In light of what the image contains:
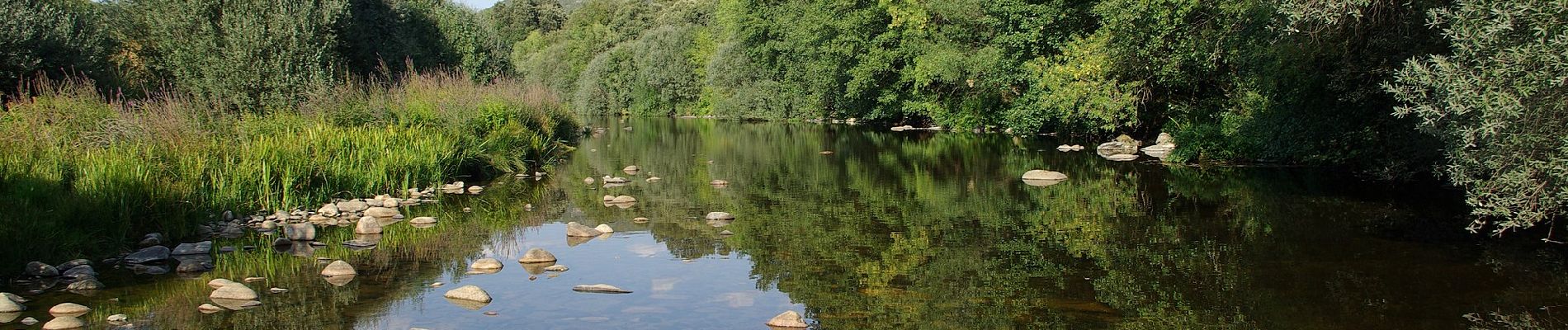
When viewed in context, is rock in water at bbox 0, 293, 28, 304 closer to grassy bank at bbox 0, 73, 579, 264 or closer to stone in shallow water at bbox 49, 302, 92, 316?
stone in shallow water at bbox 49, 302, 92, 316

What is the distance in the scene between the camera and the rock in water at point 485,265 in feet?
34.0

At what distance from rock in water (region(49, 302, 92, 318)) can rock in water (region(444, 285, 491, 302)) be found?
2.67 m

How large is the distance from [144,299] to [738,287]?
499 centimetres

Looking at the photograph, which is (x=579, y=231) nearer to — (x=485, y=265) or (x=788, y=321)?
(x=485, y=265)

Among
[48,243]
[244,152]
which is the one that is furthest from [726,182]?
[48,243]

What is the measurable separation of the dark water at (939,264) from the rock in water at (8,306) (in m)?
0.11

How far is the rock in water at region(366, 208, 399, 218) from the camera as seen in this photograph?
14.0 meters

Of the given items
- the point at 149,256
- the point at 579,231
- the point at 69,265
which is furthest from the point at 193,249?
the point at 579,231

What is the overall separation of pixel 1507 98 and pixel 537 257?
30.5 feet

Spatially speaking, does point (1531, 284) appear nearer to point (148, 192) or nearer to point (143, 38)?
point (148, 192)

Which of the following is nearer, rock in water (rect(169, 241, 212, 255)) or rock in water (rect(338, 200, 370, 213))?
rock in water (rect(169, 241, 212, 255))

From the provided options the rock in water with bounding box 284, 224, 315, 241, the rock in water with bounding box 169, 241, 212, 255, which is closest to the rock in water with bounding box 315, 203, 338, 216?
the rock in water with bounding box 284, 224, 315, 241

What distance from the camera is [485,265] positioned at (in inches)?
410

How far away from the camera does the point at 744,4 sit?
51.9 metres
